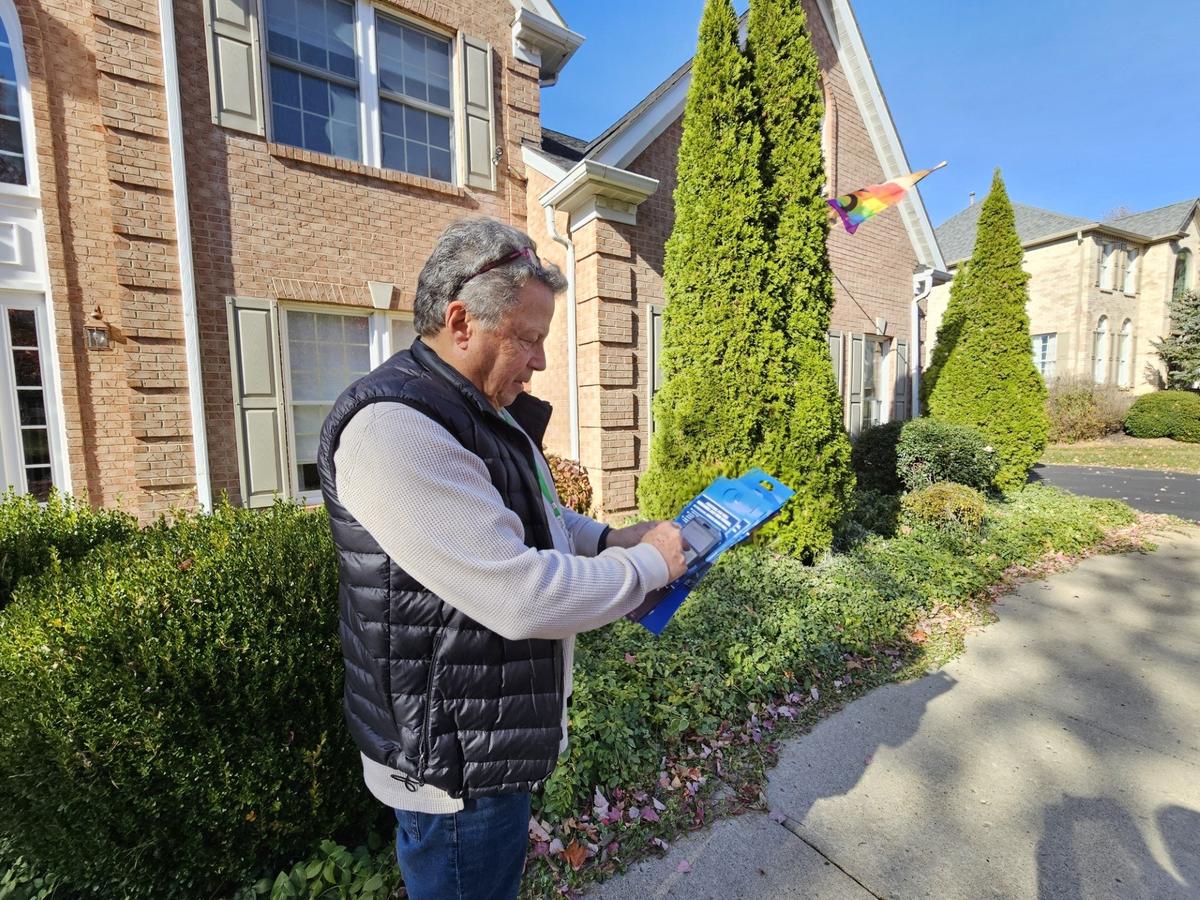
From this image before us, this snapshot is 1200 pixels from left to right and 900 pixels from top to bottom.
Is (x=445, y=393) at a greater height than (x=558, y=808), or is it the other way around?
(x=445, y=393)

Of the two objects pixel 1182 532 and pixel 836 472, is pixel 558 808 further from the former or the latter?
pixel 1182 532

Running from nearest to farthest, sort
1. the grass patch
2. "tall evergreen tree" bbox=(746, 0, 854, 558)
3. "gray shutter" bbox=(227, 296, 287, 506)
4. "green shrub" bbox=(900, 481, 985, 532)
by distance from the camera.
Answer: "tall evergreen tree" bbox=(746, 0, 854, 558), "gray shutter" bbox=(227, 296, 287, 506), "green shrub" bbox=(900, 481, 985, 532), the grass patch

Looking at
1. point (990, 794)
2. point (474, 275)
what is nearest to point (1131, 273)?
point (990, 794)

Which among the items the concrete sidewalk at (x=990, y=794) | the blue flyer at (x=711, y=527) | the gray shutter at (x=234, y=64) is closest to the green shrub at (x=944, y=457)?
the concrete sidewalk at (x=990, y=794)

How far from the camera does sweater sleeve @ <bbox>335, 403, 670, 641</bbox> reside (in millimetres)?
1011

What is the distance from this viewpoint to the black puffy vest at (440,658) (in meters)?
1.12

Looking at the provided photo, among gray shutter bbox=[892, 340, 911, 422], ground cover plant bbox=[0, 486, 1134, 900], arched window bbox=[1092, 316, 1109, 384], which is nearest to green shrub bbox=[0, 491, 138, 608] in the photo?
ground cover plant bbox=[0, 486, 1134, 900]

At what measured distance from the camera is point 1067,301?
21.1 meters

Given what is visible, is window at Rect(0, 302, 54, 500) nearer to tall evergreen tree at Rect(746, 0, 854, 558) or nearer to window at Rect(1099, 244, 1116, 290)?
tall evergreen tree at Rect(746, 0, 854, 558)

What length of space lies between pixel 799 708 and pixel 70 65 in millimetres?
7745

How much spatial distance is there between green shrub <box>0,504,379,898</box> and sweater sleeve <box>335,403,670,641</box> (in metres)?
1.20

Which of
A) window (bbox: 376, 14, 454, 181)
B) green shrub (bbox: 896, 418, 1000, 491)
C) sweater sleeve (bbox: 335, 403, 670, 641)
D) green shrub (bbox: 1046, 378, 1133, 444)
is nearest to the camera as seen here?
sweater sleeve (bbox: 335, 403, 670, 641)

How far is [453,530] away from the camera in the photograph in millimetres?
1008

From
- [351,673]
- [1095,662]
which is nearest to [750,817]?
[351,673]
